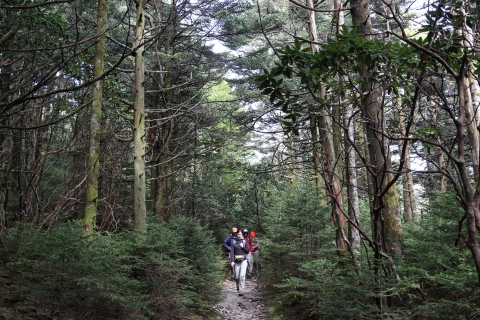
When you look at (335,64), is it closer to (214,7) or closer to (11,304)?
(11,304)

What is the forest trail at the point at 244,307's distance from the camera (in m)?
8.71

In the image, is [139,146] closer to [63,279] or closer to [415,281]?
[63,279]

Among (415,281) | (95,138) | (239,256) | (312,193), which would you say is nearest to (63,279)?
(95,138)

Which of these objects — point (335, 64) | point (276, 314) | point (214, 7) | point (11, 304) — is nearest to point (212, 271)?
point (276, 314)

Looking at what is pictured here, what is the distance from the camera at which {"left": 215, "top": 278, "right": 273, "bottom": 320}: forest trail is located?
8.71 meters

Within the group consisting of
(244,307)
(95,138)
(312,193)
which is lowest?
(244,307)

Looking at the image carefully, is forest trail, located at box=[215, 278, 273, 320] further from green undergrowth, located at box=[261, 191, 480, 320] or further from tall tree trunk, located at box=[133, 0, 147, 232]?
tall tree trunk, located at box=[133, 0, 147, 232]

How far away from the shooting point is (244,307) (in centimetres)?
986

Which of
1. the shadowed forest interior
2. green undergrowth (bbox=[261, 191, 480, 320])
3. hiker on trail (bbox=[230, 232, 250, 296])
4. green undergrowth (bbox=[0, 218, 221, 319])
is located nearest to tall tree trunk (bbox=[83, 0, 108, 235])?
the shadowed forest interior

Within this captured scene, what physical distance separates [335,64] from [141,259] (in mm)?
4849

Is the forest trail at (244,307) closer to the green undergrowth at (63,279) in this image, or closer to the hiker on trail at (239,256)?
the hiker on trail at (239,256)

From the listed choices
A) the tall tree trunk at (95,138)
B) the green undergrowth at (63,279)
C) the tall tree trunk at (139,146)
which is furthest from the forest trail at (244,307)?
the tall tree trunk at (95,138)

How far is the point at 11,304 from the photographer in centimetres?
464

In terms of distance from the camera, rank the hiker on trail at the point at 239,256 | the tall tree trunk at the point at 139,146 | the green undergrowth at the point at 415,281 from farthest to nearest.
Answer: the hiker on trail at the point at 239,256 < the tall tree trunk at the point at 139,146 < the green undergrowth at the point at 415,281
